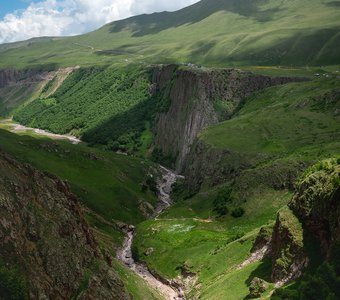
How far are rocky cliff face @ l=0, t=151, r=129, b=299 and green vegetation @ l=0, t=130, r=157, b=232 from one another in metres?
54.3

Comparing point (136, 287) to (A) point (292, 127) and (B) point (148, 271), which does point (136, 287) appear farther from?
(A) point (292, 127)

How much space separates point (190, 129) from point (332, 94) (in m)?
59.3

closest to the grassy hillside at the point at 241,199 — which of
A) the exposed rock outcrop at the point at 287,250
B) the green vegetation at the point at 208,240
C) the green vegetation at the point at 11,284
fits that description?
the green vegetation at the point at 208,240

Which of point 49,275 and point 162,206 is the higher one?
point 49,275

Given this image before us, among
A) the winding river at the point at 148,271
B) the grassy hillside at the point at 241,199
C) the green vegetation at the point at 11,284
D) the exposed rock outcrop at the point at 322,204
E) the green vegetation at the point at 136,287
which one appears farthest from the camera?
the winding river at the point at 148,271

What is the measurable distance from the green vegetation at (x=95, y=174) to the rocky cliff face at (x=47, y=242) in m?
54.3

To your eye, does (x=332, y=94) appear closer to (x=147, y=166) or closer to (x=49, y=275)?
(x=147, y=166)

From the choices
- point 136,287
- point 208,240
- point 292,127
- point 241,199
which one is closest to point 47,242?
point 136,287

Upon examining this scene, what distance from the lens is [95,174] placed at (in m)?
144

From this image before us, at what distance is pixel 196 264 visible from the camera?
8519 cm

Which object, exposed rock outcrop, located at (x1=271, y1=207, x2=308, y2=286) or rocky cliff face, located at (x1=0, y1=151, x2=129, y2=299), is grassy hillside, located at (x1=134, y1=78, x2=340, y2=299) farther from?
rocky cliff face, located at (x1=0, y1=151, x2=129, y2=299)

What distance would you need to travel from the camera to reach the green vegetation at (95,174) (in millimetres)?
125500

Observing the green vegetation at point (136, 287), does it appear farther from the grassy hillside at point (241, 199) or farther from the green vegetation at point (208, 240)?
the grassy hillside at point (241, 199)

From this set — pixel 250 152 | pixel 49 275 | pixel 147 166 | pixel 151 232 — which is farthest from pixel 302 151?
pixel 49 275
